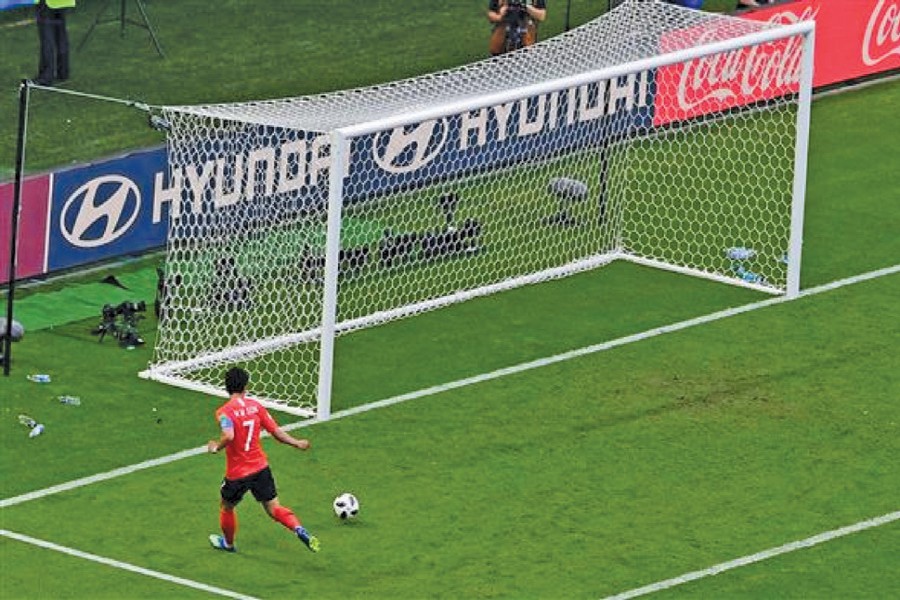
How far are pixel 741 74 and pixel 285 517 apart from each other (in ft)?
38.8

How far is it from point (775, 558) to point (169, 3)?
64.8ft

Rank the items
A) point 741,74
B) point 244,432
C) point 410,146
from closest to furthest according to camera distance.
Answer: point 244,432 → point 410,146 → point 741,74

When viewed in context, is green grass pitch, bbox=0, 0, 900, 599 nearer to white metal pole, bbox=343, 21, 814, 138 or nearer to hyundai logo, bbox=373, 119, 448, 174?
hyundai logo, bbox=373, 119, 448, 174

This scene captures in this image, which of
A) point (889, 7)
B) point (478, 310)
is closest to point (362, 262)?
point (478, 310)

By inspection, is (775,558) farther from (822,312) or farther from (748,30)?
(748,30)

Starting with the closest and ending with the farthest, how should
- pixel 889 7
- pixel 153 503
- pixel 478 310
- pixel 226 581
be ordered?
pixel 226 581 → pixel 153 503 → pixel 478 310 → pixel 889 7

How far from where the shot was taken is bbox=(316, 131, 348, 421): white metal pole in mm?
26875

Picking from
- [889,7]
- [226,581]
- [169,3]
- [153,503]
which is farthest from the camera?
[169,3]

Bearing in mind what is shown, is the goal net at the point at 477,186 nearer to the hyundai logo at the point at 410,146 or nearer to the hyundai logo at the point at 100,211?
the hyundai logo at the point at 410,146

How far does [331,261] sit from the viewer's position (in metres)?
26.9

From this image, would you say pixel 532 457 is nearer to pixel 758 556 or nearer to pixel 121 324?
pixel 758 556

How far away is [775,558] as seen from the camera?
24266 mm

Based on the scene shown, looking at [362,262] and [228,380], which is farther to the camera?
[362,262]

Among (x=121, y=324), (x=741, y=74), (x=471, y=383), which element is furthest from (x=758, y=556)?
(x=741, y=74)
